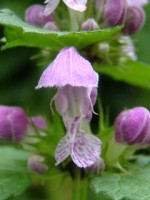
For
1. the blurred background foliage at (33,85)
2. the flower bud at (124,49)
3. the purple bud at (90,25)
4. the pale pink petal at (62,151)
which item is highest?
the purple bud at (90,25)

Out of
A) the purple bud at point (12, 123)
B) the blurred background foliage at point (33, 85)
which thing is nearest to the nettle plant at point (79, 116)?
the purple bud at point (12, 123)

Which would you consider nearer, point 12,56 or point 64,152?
point 64,152

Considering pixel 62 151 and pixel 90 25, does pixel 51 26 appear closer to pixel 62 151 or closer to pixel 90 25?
pixel 90 25

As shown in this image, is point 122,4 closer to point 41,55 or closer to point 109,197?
point 41,55

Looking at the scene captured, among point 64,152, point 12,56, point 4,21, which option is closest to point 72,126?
point 64,152

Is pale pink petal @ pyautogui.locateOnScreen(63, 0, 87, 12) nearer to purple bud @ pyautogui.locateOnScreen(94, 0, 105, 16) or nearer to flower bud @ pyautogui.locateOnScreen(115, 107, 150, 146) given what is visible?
purple bud @ pyautogui.locateOnScreen(94, 0, 105, 16)

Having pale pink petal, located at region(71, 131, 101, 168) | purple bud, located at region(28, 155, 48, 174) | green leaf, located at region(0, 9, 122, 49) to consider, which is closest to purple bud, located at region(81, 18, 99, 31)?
green leaf, located at region(0, 9, 122, 49)

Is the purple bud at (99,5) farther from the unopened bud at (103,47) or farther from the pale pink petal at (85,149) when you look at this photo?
the pale pink petal at (85,149)
